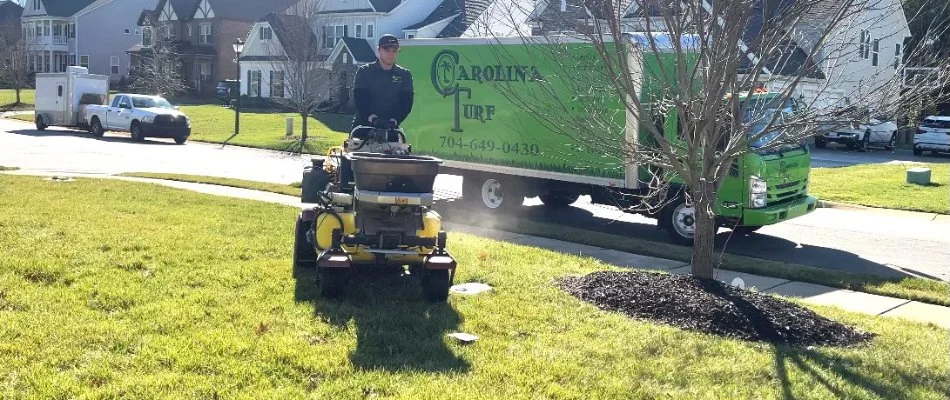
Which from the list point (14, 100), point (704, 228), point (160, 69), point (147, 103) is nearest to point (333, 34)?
point (160, 69)

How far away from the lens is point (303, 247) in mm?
8578

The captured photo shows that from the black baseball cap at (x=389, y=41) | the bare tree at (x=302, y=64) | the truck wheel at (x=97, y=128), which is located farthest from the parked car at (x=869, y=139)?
the black baseball cap at (x=389, y=41)

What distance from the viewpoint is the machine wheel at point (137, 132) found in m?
33.0

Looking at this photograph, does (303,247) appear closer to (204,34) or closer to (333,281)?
(333,281)

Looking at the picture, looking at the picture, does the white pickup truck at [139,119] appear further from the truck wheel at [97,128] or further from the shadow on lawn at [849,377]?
the shadow on lawn at [849,377]

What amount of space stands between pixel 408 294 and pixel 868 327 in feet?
11.9

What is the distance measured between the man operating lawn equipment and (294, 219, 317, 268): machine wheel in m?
0.36

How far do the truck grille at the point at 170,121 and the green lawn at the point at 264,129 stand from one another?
42.4 inches

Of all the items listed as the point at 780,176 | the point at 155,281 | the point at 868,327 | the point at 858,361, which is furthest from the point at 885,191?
the point at 155,281

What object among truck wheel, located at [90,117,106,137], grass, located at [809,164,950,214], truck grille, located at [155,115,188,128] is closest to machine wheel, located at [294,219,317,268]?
grass, located at [809,164,950,214]

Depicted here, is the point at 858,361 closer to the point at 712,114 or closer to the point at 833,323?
the point at 833,323

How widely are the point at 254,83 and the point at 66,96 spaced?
880 inches

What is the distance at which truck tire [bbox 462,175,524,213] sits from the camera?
50.7 feet

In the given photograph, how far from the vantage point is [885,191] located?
67.1 ft
